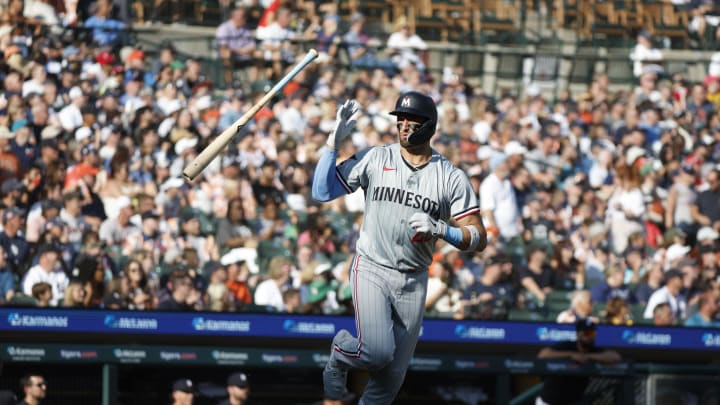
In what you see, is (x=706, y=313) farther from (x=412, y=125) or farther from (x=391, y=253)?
(x=412, y=125)

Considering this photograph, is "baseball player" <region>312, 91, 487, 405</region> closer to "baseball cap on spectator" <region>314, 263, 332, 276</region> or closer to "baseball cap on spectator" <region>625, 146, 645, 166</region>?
"baseball cap on spectator" <region>314, 263, 332, 276</region>

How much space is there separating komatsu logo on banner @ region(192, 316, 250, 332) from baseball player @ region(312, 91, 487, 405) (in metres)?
4.15

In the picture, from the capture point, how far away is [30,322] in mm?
10508

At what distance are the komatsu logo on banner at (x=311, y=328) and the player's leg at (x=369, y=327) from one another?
14.4 feet

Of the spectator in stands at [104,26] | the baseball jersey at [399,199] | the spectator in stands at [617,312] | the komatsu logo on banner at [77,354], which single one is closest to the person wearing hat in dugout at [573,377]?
the spectator in stands at [617,312]

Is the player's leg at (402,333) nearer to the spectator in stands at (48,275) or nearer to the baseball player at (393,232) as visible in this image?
the baseball player at (393,232)

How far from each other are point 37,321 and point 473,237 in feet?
16.3

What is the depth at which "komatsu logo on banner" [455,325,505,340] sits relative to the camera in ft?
38.8

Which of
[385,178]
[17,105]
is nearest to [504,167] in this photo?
[17,105]

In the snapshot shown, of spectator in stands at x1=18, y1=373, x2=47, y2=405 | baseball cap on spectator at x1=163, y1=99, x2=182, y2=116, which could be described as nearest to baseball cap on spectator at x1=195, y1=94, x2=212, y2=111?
baseball cap on spectator at x1=163, y1=99, x2=182, y2=116

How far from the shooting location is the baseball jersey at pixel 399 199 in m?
6.95

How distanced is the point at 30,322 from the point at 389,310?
4571 mm

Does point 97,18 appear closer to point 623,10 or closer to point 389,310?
point 623,10

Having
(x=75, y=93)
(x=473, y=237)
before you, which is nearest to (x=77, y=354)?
(x=473, y=237)
